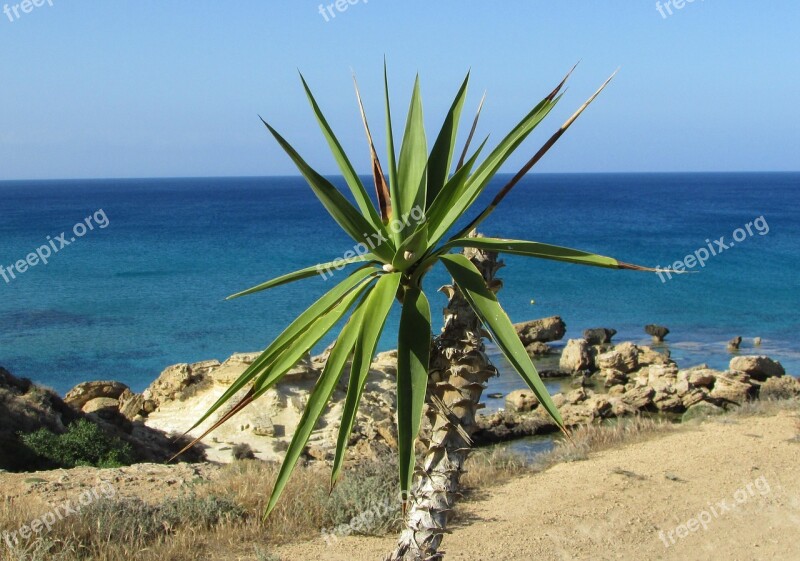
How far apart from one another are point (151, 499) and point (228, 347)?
68.6ft

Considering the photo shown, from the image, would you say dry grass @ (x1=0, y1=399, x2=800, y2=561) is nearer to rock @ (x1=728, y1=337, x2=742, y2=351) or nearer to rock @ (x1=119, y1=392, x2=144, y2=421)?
rock @ (x1=119, y1=392, x2=144, y2=421)

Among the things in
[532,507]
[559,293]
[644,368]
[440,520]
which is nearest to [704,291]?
[559,293]

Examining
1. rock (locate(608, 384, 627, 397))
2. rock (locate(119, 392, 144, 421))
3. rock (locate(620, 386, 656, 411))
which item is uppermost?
rock (locate(119, 392, 144, 421))

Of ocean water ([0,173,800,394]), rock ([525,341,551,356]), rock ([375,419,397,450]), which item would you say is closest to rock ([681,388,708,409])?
ocean water ([0,173,800,394])

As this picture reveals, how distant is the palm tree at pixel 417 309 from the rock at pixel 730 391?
49.3ft

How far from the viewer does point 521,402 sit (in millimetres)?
18281

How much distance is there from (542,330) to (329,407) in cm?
1310

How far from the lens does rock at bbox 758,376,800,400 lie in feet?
57.5

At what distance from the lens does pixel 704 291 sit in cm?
3906

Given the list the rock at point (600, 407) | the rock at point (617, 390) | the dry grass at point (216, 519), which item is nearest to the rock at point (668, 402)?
the rock at point (600, 407)

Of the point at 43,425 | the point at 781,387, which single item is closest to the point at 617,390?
the point at 781,387

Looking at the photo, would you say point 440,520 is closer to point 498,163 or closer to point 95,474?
point 498,163

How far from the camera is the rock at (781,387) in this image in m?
17.5

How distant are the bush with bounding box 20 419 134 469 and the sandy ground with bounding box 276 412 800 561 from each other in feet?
17.8
